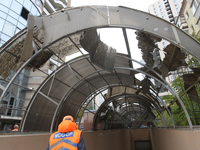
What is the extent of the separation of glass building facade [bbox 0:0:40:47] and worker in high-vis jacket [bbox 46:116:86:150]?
15.0 m

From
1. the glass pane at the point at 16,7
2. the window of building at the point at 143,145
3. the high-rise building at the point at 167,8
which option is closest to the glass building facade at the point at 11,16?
the glass pane at the point at 16,7

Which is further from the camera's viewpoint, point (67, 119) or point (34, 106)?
point (34, 106)

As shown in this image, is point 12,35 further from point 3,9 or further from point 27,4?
point 27,4

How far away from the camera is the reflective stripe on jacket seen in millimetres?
2443

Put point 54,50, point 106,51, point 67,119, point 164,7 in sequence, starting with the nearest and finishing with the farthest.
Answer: point 67,119 → point 106,51 → point 54,50 → point 164,7

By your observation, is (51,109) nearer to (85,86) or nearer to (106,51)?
(85,86)

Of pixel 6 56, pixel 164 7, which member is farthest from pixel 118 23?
pixel 164 7

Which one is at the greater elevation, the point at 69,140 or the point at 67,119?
the point at 67,119

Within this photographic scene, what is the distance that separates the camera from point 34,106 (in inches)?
270

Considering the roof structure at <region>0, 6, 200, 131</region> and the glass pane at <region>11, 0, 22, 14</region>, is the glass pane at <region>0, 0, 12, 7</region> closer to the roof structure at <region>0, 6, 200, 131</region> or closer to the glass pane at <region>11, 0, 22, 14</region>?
the glass pane at <region>11, 0, 22, 14</region>

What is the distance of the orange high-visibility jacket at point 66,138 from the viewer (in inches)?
96.5

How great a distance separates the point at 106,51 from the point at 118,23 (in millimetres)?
1479

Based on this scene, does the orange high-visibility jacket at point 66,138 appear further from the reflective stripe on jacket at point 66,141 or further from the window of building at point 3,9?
the window of building at point 3,9

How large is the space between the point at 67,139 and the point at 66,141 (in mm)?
36
